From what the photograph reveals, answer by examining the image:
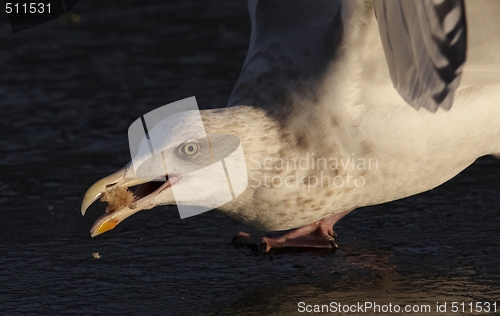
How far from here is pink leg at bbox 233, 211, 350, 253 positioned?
13.3 feet

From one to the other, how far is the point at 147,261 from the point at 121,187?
1.83 feet

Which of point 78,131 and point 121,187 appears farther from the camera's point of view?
point 78,131

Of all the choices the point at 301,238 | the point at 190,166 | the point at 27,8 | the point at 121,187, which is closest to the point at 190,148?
the point at 190,166

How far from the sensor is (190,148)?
11.5 feet

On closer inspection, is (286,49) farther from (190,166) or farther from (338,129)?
(190,166)

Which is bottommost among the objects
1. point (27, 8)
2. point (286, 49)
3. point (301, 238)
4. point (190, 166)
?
point (27, 8)

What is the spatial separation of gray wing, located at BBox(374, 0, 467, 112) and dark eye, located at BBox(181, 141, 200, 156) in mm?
787

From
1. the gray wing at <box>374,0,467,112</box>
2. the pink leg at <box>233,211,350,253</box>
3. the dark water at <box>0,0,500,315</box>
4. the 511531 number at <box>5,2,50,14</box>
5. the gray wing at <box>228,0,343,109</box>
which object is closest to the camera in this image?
the gray wing at <box>374,0,467,112</box>

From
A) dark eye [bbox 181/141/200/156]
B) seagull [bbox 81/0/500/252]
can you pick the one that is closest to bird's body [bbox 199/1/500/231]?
seagull [bbox 81/0/500/252]

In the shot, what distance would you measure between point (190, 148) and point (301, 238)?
2.95 ft

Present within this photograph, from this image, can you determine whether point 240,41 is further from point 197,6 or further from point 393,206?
point 393,206

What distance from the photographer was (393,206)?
4.39m

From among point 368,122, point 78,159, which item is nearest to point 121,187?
→ point 368,122

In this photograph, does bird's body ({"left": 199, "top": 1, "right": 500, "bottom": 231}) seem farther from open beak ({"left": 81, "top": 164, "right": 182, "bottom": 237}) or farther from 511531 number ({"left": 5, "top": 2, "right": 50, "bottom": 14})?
511531 number ({"left": 5, "top": 2, "right": 50, "bottom": 14})
